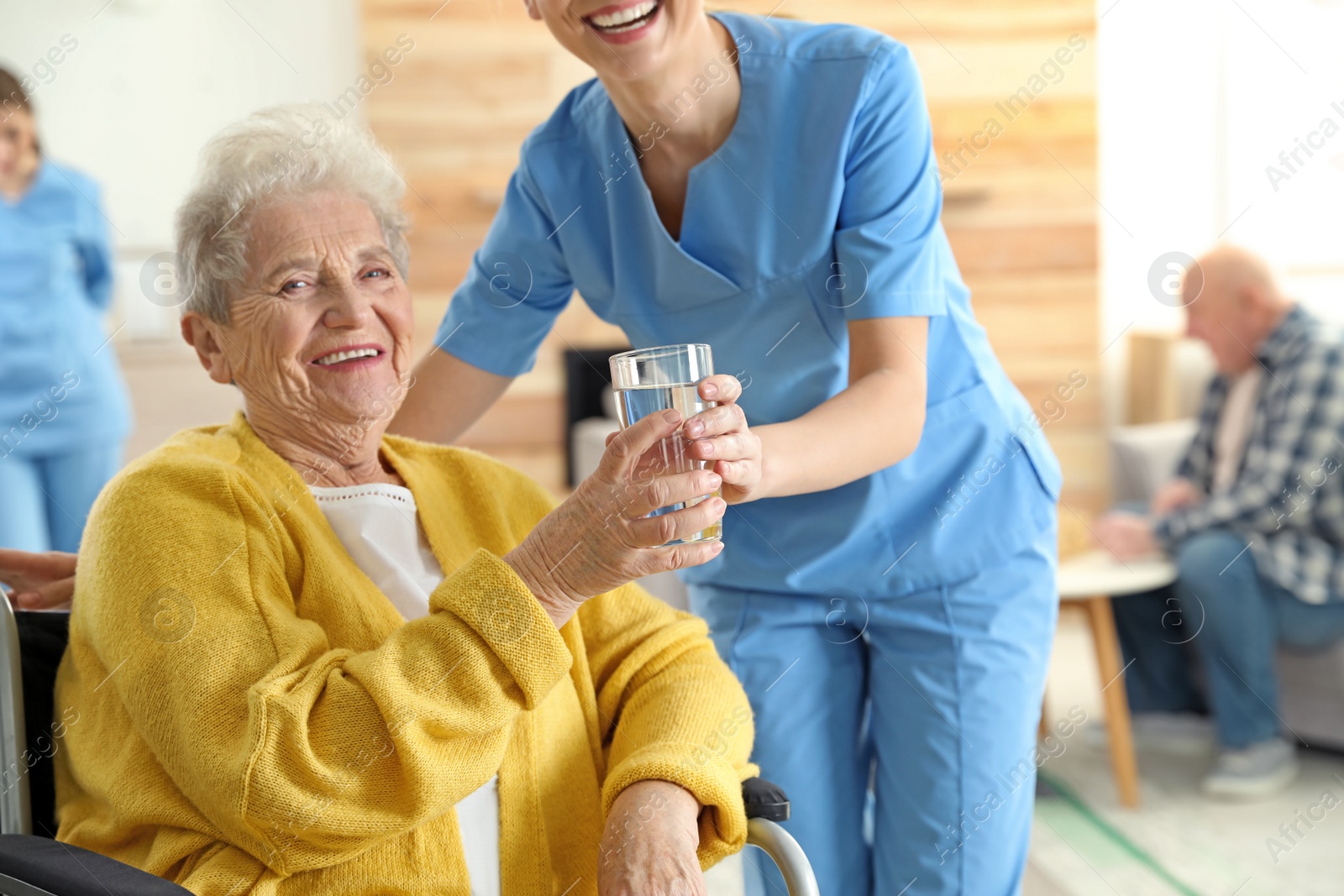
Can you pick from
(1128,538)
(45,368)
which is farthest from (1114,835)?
(45,368)

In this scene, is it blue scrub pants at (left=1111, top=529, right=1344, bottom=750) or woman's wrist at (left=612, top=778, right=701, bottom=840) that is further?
blue scrub pants at (left=1111, top=529, right=1344, bottom=750)

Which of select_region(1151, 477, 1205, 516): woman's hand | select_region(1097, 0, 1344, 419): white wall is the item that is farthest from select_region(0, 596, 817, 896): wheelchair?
select_region(1097, 0, 1344, 419): white wall

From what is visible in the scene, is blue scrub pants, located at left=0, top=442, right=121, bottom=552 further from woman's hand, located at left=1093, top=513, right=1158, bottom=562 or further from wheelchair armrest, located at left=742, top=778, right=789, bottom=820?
woman's hand, located at left=1093, top=513, right=1158, bottom=562

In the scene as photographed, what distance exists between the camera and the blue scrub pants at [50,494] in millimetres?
2742

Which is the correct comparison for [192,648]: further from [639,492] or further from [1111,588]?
[1111,588]

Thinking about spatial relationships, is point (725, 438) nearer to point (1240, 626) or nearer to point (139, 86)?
point (1240, 626)

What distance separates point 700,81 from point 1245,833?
2.14m

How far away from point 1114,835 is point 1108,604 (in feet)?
1.79

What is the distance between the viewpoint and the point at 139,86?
139 inches

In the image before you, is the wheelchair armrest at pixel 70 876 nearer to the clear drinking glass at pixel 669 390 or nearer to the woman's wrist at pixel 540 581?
the woman's wrist at pixel 540 581

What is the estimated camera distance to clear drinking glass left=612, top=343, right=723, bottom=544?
0.89 m

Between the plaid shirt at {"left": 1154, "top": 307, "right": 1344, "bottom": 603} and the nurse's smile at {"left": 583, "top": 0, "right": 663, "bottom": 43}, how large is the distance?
223cm

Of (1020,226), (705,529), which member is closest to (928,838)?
(705,529)

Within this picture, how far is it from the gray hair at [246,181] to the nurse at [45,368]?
1916 millimetres
